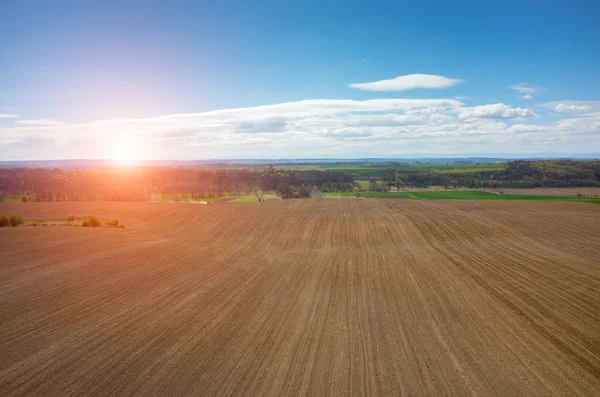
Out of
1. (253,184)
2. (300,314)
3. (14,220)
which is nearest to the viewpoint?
(300,314)

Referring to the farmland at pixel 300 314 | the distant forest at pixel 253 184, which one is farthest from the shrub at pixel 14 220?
the distant forest at pixel 253 184

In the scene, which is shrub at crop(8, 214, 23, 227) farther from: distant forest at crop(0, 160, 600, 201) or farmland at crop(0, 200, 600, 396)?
distant forest at crop(0, 160, 600, 201)

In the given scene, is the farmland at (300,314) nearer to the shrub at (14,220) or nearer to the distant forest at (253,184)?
the shrub at (14,220)

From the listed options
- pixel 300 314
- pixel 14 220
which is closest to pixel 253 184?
pixel 14 220

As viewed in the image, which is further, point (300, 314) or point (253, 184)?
point (253, 184)

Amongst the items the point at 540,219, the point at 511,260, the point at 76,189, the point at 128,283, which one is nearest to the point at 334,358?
the point at 128,283

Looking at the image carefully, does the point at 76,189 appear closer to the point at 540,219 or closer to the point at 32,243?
the point at 32,243

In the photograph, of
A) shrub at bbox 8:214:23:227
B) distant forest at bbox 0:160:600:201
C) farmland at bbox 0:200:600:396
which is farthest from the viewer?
distant forest at bbox 0:160:600:201

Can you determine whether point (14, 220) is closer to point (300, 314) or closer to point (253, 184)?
point (300, 314)

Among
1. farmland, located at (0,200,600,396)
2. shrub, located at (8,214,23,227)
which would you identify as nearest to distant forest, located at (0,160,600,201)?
shrub, located at (8,214,23,227)
